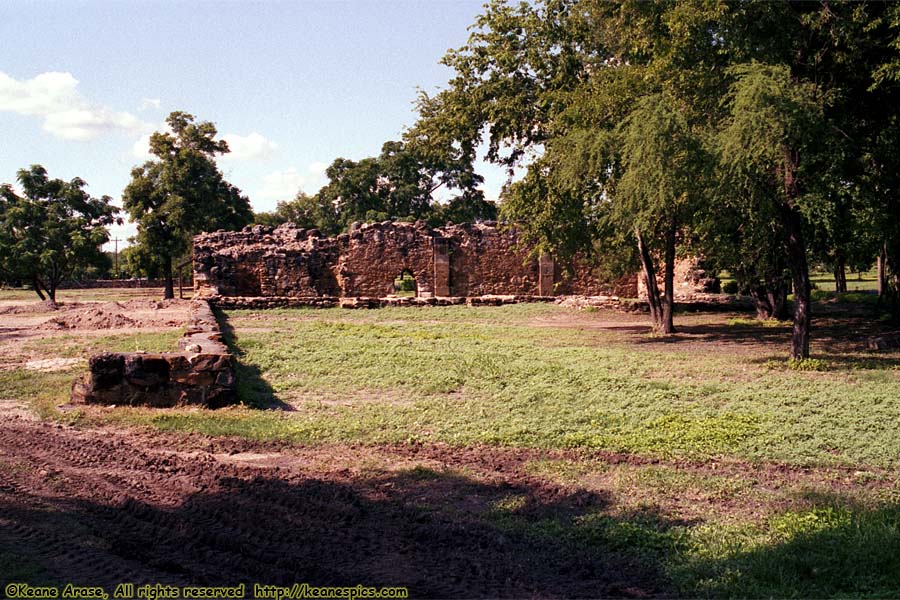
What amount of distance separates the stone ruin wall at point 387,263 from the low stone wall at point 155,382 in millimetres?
19908

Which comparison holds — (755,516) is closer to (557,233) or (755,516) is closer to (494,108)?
(557,233)

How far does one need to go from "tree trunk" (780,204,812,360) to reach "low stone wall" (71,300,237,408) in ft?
28.1

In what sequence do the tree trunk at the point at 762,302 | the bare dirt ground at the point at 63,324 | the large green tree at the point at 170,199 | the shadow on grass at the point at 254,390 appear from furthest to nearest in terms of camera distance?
the large green tree at the point at 170,199
the tree trunk at the point at 762,302
the bare dirt ground at the point at 63,324
the shadow on grass at the point at 254,390

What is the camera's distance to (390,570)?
4277 mm

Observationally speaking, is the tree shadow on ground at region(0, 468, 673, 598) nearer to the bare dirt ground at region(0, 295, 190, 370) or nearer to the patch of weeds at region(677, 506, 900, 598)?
the patch of weeds at region(677, 506, 900, 598)

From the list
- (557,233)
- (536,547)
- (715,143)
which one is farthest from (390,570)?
(557,233)

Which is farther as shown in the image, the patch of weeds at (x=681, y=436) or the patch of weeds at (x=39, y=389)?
the patch of weeds at (x=39, y=389)

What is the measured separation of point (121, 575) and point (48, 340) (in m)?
13.2

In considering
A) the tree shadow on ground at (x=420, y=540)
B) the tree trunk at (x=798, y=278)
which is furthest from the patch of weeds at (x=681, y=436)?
the tree trunk at (x=798, y=278)

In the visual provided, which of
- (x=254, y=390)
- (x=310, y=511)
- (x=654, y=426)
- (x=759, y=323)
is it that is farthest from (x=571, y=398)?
(x=759, y=323)

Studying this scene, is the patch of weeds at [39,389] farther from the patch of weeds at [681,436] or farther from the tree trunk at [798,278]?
the tree trunk at [798,278]

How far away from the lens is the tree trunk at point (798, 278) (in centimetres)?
1198

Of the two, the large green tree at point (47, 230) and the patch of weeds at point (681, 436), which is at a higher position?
the large green tree at point (47, 230)

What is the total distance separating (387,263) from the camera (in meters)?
30.4
